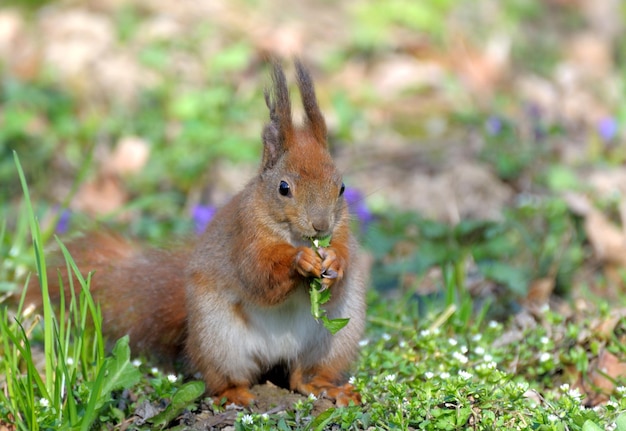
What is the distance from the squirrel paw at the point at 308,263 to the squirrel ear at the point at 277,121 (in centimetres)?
34

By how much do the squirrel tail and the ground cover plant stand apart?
7 cm

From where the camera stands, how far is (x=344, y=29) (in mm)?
7062

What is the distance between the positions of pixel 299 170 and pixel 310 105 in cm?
23

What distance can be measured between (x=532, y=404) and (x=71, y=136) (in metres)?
3.57

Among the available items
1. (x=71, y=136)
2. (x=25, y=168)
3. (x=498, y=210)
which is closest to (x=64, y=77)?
(x=71, y=136)

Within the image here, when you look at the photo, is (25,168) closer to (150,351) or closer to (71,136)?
(71,136)

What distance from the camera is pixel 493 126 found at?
5.42m

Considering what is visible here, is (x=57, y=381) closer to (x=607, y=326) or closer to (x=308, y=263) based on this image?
(x=308, y=263)

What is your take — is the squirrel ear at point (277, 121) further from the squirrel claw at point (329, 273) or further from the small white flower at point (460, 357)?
the small white flower at point (460, 357)

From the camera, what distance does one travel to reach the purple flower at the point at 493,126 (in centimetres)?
539

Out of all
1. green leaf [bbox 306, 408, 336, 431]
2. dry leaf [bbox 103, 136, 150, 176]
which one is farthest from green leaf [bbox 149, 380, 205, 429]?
dry leaf [bbox 103, 136, 150, 176]

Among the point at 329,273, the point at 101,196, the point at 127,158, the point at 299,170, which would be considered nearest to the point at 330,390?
the point at 329,273

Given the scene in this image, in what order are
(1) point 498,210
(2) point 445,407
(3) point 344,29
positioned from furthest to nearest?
(3) point 344,29 < (1) point 498,210 < (2) point 445,407

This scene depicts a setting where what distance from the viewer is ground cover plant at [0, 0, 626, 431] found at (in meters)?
2.60
